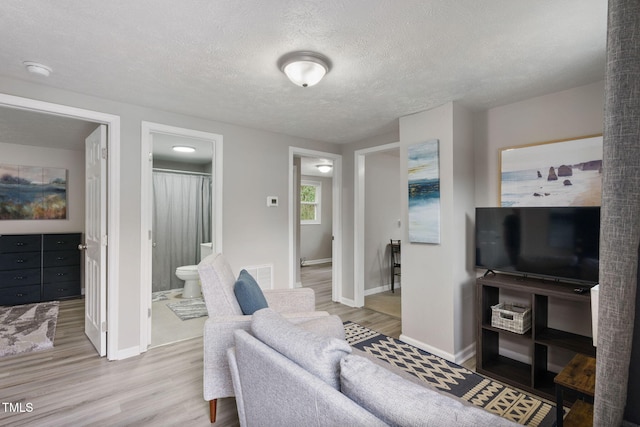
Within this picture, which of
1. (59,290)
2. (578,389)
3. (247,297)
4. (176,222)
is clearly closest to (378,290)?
(247,297)

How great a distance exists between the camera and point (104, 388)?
2.30 metres

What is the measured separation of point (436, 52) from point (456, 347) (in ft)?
7.97

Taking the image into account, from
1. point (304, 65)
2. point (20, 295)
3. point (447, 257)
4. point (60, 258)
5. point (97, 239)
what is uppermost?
point (304, 65)

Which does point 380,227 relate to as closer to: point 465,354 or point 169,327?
point 465,354

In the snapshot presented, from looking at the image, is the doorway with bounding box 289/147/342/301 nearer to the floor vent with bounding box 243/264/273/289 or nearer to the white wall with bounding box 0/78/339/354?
the white wall with bounding box 0/78/339/354

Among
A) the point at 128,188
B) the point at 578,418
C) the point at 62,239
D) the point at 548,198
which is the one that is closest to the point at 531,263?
the point at 548,198

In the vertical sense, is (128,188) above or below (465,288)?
above

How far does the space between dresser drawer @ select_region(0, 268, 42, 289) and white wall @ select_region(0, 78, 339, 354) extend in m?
2.73

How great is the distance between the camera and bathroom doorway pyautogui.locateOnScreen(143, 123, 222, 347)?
4203mm

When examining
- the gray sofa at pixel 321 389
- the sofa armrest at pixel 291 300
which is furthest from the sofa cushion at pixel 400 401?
the sofa armrest at pixel 291 300

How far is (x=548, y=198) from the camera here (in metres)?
2.54

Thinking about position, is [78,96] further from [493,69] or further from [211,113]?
[493,69]

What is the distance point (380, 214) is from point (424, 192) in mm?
2305

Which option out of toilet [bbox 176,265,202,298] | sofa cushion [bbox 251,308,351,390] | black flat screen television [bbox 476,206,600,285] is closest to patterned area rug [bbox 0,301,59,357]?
toilet [bbox 176,265,202,298]
